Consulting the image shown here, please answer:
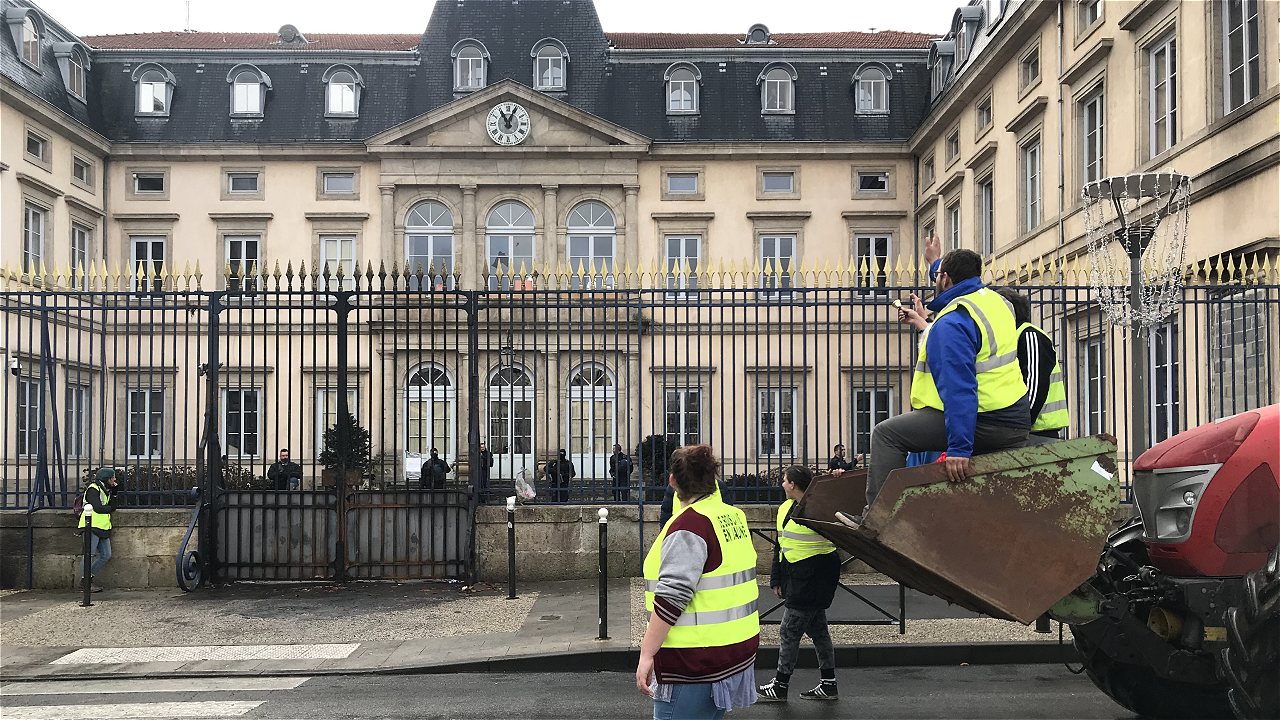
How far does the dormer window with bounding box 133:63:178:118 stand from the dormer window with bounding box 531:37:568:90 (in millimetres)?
10219

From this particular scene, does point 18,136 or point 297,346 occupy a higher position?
point 18,136

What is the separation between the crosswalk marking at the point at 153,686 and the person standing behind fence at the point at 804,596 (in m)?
3.58

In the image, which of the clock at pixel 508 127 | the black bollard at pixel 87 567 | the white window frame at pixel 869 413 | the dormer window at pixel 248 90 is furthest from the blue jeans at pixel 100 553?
the dormer window at pixel 248 90

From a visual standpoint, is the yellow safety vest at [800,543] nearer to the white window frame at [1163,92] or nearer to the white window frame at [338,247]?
the white window frame at [1163,92]

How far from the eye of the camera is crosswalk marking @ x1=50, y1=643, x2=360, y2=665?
9195 mm

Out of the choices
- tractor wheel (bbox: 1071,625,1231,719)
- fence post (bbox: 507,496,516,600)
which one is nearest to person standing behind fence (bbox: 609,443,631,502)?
fence post (bbox: 507,496,516,600)

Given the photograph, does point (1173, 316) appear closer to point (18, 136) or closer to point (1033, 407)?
point (1033, 407)

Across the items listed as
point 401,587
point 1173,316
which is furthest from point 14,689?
point 1173,316

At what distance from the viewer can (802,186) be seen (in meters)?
31.8

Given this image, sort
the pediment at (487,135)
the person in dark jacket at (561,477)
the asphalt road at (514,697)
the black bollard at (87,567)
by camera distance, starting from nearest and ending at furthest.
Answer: the asphalt road at (514,697), the black bollard at (87,567), the person in dark jacket at (561,477), the pediment at (487,135)

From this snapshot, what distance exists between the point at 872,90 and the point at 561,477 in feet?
71.6

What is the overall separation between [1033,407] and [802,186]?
27011mm

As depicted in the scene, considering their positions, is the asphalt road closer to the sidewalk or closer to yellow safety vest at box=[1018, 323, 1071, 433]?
the sidewalk

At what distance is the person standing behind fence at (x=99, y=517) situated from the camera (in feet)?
40.2
